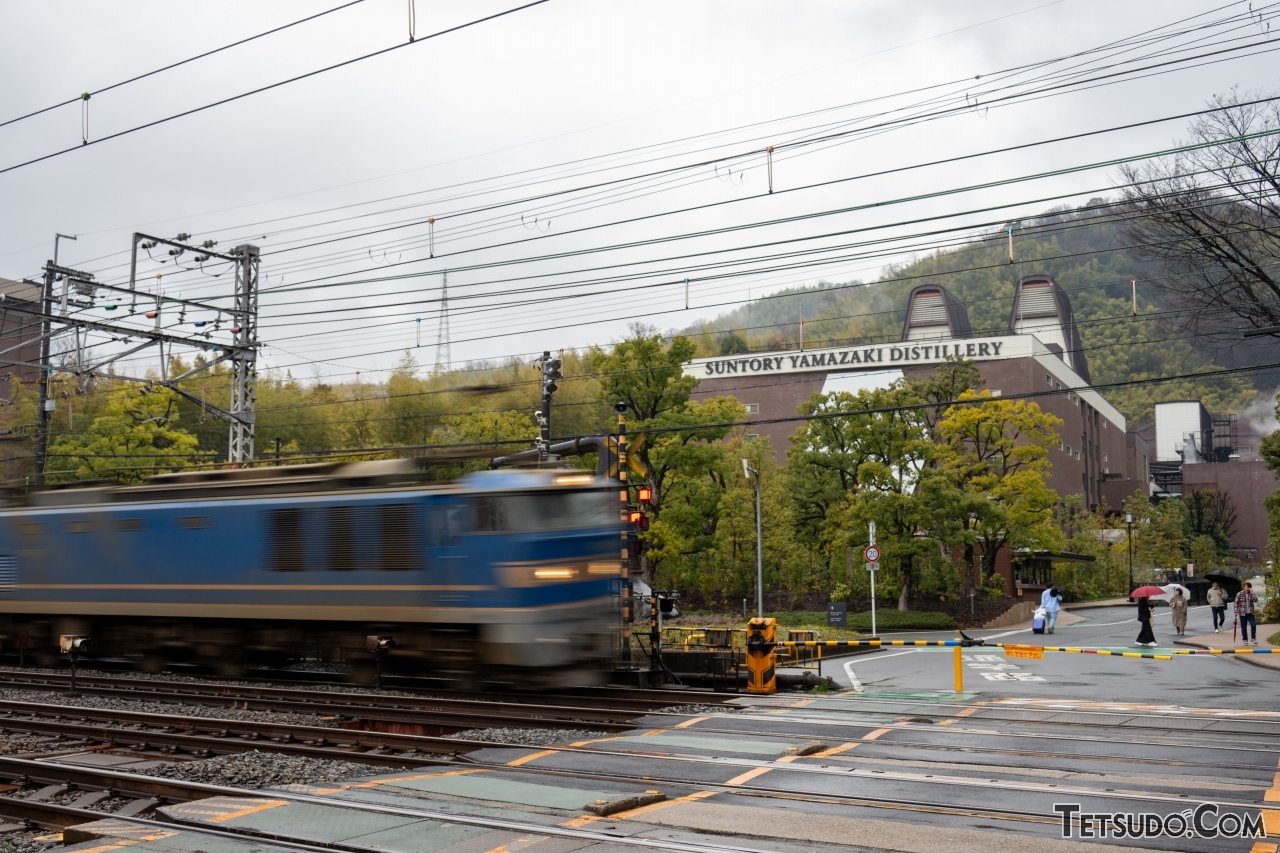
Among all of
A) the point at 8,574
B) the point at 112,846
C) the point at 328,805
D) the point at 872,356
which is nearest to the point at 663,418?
the point at 8,574

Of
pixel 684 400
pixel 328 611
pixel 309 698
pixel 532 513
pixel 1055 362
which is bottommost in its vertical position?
pixel 309 698

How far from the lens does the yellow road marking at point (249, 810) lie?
919cm

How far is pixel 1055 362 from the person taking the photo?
83.2m

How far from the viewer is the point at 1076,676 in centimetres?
2211

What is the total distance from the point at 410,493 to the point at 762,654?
642 cm

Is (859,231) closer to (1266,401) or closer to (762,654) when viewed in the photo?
(762,654)

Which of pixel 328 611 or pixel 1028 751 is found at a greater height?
pixel 328 611

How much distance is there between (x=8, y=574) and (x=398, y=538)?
1249 centimetres

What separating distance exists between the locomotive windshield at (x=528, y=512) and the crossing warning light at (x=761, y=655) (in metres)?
3.40

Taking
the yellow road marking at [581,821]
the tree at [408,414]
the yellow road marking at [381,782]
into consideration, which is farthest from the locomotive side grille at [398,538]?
the tree at [408,414]

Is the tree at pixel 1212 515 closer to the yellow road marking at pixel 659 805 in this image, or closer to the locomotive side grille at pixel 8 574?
the locomotive side grille at pixel 8 574

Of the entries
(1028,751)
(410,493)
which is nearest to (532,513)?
(410,493)

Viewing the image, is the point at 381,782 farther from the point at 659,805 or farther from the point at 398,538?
the point at 398,538

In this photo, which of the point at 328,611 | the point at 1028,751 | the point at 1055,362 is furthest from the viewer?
the point at 1055,362
